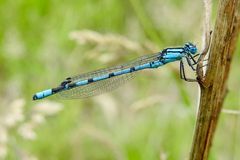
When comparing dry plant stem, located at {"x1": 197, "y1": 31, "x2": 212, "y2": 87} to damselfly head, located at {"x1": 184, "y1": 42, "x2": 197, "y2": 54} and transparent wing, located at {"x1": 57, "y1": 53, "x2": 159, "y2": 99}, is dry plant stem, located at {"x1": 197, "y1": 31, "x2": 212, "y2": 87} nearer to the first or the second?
damselfly head, located at {"x1": 184, "y1": 42, "x2": 197, "y2": 54}

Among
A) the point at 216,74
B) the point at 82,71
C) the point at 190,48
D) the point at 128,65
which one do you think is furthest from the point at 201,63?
the point at 82,71

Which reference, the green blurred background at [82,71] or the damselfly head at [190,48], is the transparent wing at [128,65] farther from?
the green blurred background at [82,71]

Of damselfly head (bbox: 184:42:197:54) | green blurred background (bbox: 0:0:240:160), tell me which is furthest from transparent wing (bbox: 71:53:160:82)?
green blurred background (bbox: 0:0:240:160)

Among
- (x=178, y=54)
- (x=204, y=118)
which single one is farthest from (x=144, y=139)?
(x=204, y=118)

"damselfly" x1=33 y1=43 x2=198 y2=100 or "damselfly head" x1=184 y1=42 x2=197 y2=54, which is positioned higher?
"damselfly head" x1=184 y1=42 x2=197 y2=54

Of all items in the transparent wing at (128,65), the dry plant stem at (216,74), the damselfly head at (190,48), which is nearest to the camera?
the dry plant stem at (216,74)

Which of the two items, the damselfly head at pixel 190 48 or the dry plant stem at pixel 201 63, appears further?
the damselfly head at pixel 190 48

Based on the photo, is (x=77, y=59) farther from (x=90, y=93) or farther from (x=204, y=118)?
(x=204, y=118)

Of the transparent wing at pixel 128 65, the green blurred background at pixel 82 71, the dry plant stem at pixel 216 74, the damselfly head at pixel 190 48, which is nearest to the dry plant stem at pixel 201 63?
the dry plant stem at pixel 216 74
